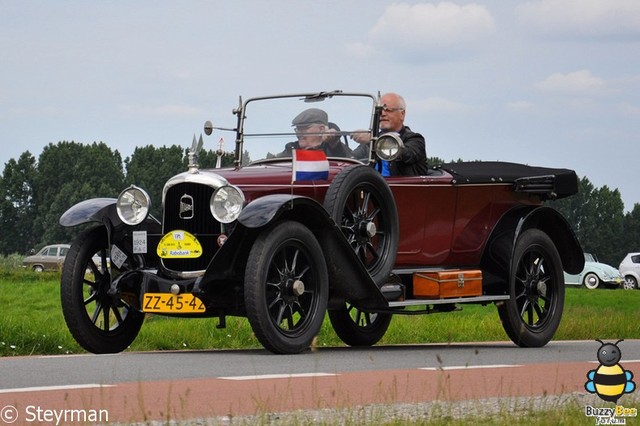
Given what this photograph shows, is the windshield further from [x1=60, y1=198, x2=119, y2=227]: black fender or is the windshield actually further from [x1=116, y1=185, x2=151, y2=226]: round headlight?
[x1=60, y1=198, x2=119, y2=227]: black fender

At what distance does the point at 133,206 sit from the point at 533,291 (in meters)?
4.39

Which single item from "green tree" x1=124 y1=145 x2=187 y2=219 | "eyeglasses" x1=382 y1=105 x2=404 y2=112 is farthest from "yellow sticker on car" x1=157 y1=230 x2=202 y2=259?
"green tree" x1=124 y1=145 x2=187 y2=219

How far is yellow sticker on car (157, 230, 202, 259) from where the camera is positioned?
33.3 feet

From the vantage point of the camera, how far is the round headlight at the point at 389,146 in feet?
37.1

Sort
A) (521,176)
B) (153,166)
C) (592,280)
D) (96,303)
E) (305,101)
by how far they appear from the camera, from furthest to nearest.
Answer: (153,166) → (592,280) → (521,176) → (305,101) → (96,303)

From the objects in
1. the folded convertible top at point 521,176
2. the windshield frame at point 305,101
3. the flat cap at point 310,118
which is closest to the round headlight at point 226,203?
the windshield frame at point 305,101

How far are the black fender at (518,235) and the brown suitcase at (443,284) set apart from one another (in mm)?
445

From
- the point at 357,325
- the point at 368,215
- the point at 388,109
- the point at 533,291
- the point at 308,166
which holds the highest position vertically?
the point at 388,109

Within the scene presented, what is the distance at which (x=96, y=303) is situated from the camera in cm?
1085

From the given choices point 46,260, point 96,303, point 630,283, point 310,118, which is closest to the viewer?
point 96,303

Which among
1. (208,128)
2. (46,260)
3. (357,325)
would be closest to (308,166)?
(208,128)

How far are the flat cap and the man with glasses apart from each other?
38cm

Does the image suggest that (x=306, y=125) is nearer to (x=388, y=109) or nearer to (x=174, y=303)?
(x=388, y=109)

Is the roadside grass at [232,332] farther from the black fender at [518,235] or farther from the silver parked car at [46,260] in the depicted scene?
the silver parked car at [46,260]
